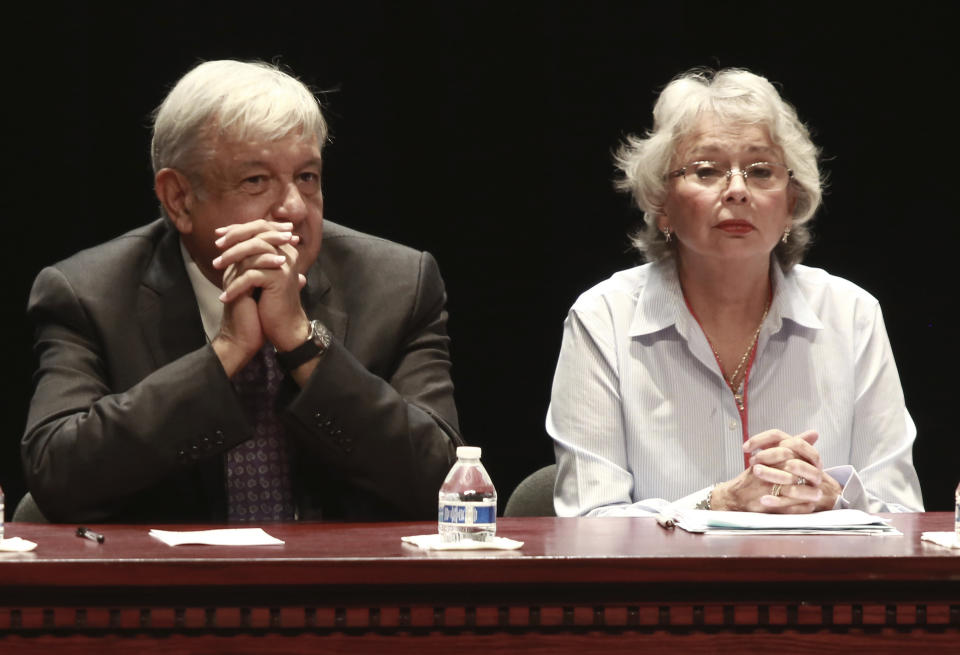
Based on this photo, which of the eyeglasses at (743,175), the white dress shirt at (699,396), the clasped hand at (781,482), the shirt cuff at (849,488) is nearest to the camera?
the clasped hand at (781,482)

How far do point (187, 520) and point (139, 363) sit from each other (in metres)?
0.30

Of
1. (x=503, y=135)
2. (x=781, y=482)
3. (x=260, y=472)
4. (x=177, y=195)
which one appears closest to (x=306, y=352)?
(x=260, y=472)

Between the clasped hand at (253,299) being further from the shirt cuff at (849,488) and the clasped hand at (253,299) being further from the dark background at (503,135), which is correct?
the dark background at (503,135)

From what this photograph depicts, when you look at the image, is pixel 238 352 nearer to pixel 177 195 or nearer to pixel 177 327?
pixel 177 327

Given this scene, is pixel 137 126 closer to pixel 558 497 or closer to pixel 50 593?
pixel 558 497

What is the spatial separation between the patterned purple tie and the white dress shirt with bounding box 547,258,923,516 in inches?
22.0

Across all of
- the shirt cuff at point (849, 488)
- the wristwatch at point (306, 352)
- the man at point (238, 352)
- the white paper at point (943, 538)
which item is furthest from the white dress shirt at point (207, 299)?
the white paper at point (943, 538)

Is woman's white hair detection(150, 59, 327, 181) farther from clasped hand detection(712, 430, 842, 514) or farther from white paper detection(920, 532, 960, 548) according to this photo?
white paper detection(920, 532, 960, 548)

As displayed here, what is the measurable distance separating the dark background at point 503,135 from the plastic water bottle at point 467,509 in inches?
75.4

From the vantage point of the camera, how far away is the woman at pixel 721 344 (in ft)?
8.45

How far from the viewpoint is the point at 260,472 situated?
92.9 inches

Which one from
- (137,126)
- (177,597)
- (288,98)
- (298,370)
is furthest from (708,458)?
(137,126)

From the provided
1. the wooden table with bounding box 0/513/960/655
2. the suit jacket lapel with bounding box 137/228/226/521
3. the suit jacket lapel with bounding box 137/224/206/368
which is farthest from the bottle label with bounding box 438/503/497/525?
the suit jacket lapel with bounding box 137/224/206/368

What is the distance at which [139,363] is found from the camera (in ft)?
7.73
